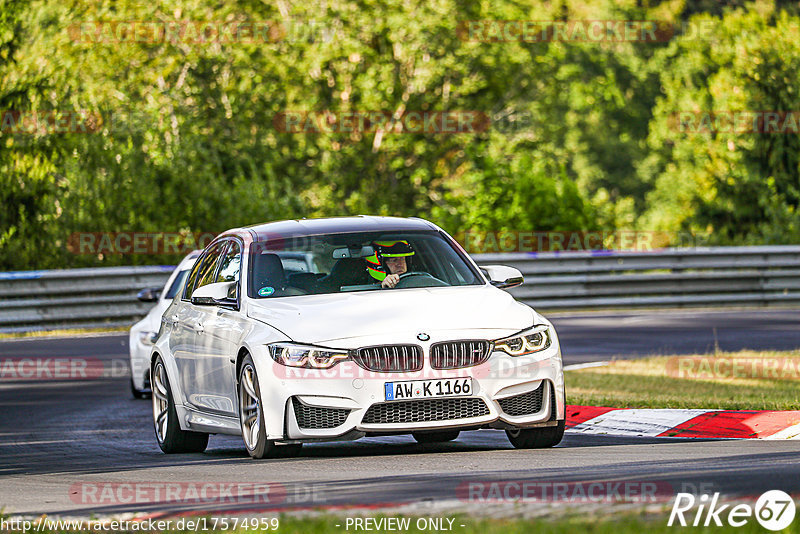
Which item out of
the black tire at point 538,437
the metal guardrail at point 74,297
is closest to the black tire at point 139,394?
the black tire at point 538,437

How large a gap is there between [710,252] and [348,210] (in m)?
17.0

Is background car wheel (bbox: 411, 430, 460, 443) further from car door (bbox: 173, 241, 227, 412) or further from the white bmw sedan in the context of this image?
car door (bbox: 173, 241, 227, 412)

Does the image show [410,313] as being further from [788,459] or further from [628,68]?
[628,68]

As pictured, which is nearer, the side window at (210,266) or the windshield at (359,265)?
the windshield at (359,265)

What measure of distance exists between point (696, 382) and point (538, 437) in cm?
517
